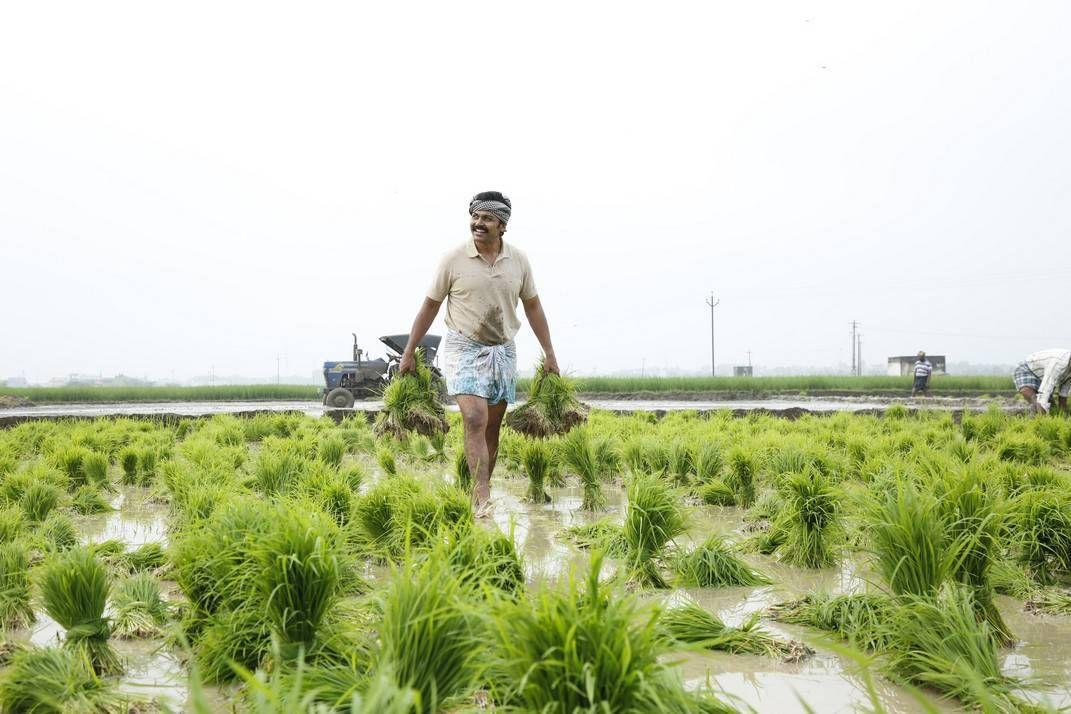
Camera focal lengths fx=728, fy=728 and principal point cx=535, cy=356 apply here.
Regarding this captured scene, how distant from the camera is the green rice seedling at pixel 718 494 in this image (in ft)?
14.6

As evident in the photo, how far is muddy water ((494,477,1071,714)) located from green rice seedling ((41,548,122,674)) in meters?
1.19

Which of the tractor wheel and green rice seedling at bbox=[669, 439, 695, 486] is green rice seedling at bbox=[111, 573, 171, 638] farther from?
the tractor wheel

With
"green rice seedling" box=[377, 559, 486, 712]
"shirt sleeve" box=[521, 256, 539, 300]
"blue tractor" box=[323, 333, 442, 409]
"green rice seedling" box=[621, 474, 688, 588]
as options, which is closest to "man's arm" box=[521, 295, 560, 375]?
"shirt sleeve" box=[521, 256, 539, 300]

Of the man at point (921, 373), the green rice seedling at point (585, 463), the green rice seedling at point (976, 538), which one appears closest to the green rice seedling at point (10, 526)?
the green rice seedling at point (585, 463)

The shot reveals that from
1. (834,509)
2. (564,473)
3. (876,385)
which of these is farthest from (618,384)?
(834,509)

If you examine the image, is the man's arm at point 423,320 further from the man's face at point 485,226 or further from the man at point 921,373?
the man at point 921,373

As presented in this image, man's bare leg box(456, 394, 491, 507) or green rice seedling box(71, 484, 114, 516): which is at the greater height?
man's bare leg box(456, 394, 491, 507)

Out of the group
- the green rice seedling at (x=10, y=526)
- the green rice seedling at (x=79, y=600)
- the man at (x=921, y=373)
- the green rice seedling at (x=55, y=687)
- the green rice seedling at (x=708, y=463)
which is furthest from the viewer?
the man at (x=921, y=373)

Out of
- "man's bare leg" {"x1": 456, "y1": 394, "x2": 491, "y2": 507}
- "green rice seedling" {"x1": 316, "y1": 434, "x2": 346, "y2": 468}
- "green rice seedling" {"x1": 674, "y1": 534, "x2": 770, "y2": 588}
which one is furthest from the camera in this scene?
"green rice seedling" {"x1": 316, "y1": 434, "x2": 346, "y2": 468}

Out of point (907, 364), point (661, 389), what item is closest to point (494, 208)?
point (661, 389)

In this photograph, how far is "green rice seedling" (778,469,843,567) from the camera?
9.88ft

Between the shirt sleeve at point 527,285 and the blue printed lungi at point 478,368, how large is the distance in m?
0.33

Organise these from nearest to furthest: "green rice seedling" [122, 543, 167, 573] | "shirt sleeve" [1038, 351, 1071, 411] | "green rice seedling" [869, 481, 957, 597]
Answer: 1. "green rice seedling" [869, 481, 957, 597]
2. "green rice seedling" [122, 543, 167, 573]
3. "shirt sleeve" [1038, 351, 1071, 411]

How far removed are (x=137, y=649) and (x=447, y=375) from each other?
250 centimetres
